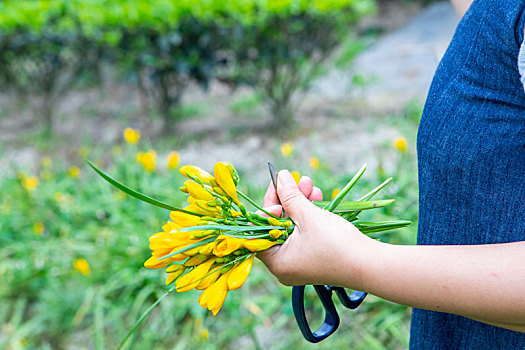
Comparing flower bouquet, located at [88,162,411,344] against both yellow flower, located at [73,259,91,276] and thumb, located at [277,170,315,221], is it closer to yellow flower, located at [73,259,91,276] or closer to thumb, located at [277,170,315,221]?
thumb, located at [277,170,315,221]

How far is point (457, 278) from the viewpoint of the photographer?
630 mm

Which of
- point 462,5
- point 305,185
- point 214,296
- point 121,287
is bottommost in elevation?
point 121,287

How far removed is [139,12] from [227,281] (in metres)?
3.45

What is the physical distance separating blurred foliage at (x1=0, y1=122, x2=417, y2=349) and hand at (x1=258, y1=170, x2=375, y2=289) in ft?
3.30

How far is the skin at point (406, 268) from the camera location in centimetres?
61

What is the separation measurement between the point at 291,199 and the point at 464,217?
0.28 m

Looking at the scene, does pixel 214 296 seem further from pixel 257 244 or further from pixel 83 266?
pixel 83 266

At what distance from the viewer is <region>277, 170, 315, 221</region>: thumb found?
30.0 inches

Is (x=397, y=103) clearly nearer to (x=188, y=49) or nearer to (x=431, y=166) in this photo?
(x=188, y=49)

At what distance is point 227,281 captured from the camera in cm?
75

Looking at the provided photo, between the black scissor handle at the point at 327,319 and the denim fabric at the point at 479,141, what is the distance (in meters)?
0.22

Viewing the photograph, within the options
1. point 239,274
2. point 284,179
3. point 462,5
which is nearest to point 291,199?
point 284,179

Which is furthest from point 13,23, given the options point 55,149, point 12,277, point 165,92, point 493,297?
point 493,297

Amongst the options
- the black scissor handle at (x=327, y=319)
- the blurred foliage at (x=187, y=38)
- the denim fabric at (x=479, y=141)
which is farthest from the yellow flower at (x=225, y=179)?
the blurred foliage at (x=187, y=38)
